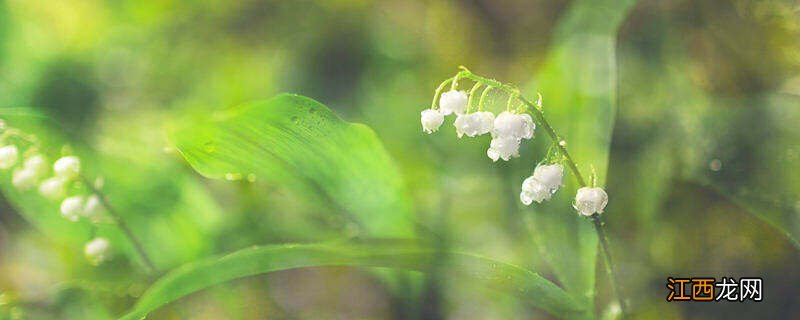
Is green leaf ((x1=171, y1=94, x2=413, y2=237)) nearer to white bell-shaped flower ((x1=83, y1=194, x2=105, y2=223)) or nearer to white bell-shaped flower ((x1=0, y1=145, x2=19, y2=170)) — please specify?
white bell-shaped flower ((x1=83, y1=194, x2=105, y2=223))

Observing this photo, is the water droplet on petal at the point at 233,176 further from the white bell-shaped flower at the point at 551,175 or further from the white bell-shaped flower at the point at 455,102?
the white bell-shaped flower at the point at 551,175

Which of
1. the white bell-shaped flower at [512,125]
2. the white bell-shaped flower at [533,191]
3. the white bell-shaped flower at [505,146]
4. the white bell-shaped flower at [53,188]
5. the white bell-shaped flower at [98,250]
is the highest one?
the white bell-shaped flower at [512,125]

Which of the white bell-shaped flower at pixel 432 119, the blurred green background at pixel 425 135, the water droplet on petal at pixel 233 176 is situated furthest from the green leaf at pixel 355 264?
the white bell-shaped flower at pixel 432 119

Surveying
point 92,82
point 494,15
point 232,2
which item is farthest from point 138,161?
point 494,15

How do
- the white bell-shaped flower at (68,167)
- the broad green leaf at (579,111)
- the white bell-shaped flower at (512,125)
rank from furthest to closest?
the white bell-shaped flower at (68,167)
the broad green leaf at (579,111)
the white bell-shaped flower at (512,125)

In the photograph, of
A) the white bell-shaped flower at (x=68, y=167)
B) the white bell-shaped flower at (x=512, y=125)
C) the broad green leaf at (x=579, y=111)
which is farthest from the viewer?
the white bell-shaped flower at (x=68, y=167)

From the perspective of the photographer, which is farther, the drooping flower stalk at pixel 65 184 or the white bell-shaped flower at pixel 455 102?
the drooping flower stalk at pixel 65 184

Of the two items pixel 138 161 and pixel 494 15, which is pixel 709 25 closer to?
pixel 494 15
